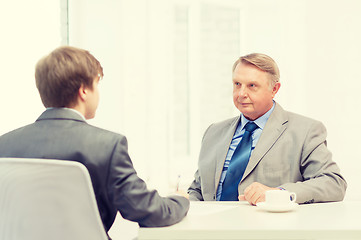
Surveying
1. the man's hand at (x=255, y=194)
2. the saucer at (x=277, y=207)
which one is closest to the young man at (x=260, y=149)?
the man's hand at (x=255, y=194)

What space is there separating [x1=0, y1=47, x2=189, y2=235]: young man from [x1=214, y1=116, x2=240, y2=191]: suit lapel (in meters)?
0.95

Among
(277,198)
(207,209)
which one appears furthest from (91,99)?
(277,198)

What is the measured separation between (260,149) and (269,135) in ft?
0.30

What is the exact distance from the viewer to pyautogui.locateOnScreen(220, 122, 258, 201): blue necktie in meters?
2.20

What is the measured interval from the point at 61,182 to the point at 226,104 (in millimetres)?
2630

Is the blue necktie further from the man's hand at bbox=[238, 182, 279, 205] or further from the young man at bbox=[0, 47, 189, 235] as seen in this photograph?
the young man at bbox=[0, 47, 189, 235]

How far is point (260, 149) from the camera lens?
2.18 metres

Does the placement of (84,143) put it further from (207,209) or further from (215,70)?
(215,70)

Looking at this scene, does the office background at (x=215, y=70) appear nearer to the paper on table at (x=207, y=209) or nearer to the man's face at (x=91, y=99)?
the paper on table at (x=207, y=209)

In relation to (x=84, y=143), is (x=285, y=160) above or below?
below

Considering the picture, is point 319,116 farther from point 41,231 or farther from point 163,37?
point 41,231

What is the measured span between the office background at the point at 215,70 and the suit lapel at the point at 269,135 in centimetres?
116

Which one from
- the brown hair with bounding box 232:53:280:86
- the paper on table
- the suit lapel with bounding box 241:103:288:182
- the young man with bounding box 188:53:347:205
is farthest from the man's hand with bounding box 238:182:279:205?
the brown hair with bounding box 232:53:280:86

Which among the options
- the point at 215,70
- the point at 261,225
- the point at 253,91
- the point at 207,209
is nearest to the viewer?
the point at 261,225
